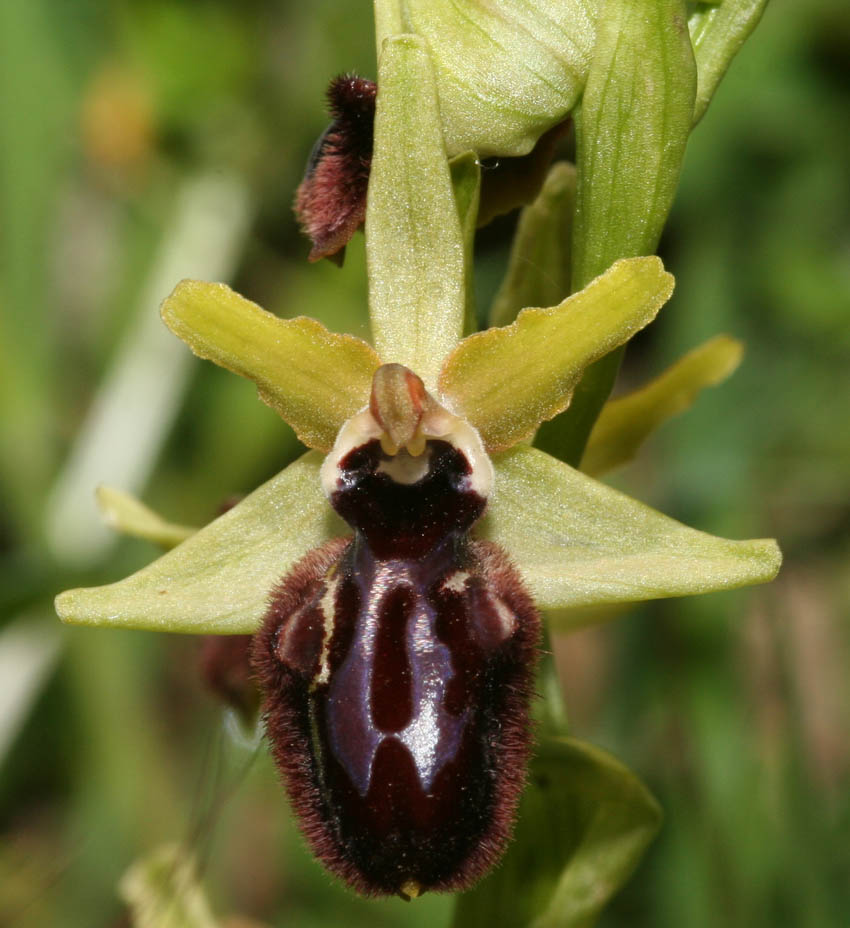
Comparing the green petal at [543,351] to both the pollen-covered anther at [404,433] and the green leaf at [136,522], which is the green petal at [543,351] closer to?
the pollen-covered anther at [404,433]

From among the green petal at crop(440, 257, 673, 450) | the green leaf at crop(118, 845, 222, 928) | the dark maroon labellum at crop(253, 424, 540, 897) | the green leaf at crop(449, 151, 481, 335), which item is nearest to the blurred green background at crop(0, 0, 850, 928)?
the green leaf at crop(118, 845, 222, 928)

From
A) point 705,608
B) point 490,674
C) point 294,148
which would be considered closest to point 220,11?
point 294,148

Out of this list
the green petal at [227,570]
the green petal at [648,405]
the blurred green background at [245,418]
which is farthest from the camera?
the blurred green background at [245,418]

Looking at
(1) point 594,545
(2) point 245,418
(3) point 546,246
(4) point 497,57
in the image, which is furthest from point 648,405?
(2) point 245,418

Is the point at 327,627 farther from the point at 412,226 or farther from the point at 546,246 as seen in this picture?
the point at 546,246

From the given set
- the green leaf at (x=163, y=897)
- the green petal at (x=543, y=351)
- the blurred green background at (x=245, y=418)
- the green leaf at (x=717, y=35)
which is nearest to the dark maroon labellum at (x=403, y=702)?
the green petal at (x=543, y=351)

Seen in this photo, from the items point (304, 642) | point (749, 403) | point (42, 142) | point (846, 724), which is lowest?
point (846, 724)

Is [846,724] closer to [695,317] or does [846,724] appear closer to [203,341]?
[695,317]
